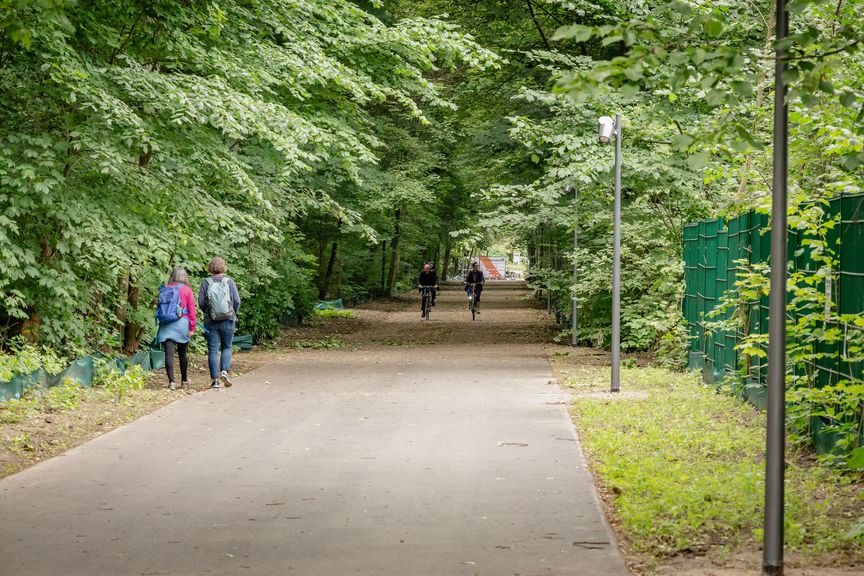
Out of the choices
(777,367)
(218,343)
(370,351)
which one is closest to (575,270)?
(370,351)

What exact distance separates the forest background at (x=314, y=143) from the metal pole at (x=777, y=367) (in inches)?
10.0

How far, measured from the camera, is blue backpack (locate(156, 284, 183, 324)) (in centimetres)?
1570

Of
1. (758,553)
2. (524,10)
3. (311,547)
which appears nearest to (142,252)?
(311,547)

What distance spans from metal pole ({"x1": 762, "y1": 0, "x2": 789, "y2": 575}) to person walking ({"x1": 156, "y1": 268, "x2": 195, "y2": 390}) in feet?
36.6

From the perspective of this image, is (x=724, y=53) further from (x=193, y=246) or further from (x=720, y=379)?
(x=193, y=246)

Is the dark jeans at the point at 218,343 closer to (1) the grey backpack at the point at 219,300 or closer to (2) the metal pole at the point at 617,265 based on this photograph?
(1) the grey backpack at the point at 219,300

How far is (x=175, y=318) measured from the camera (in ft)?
51.7

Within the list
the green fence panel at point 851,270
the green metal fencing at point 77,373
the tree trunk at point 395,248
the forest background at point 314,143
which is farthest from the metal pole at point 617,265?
the tree trunk at point 395,248

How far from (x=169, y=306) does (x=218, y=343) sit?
1.06 meters

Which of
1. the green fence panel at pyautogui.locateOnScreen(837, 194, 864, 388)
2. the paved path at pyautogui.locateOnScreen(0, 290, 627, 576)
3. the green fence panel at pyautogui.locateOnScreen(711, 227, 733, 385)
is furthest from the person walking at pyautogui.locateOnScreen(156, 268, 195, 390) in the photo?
the green fence panel at pyautogui.locateOnScreen(837, 194, 864, 388)

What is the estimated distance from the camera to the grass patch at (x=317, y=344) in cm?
2514

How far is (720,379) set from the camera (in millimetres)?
14828

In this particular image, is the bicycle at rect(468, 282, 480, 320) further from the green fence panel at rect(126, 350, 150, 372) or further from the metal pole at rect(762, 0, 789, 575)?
the metal pole at rect(762, 0, 789, 575)

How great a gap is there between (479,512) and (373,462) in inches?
89.8
